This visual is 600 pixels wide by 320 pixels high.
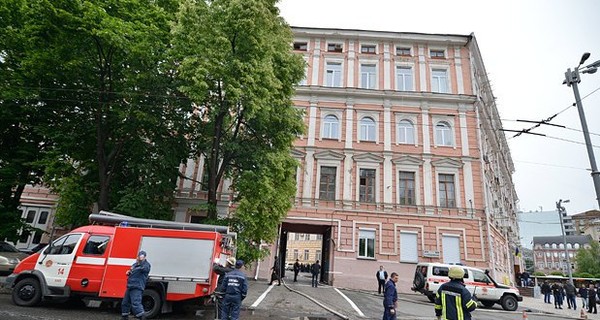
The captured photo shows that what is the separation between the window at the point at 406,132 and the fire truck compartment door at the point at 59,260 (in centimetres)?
2094

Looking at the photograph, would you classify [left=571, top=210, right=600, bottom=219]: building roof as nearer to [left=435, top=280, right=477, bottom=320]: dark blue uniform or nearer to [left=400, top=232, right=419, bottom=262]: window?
[left=400, top=232, right=419, bottom=262]: window

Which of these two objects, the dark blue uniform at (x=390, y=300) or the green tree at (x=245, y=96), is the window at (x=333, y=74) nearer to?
the green tree at (x=245, y=96)

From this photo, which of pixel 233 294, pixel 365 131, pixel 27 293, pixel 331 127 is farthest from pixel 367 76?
pixel 27 293

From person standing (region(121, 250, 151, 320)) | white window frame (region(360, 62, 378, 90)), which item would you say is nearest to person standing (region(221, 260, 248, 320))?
person standing (region(121, 250, 151, 320))

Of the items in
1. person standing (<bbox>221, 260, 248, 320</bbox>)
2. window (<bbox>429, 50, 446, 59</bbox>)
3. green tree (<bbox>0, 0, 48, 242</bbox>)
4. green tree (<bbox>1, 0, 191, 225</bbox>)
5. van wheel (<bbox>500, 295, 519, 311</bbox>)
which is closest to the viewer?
person standing (<bbox>221, 260, 248, 320</bbox>)

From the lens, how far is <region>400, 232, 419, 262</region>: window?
22.5 meters

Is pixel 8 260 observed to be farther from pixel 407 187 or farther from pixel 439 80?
pixel 439 80

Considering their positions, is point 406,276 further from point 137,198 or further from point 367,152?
point 137,198

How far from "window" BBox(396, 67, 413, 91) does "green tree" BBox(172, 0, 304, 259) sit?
12.3 metres

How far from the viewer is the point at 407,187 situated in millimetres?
24000

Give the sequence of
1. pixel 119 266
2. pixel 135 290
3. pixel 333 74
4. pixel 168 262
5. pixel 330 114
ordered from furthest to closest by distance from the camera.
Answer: pixel 333 74 → pixel 330 114 → pixel 168 262 → pixel 119 266 → pixel 135 290

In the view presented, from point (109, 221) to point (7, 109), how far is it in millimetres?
9119

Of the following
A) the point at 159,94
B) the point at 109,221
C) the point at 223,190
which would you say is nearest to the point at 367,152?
the point at 223,190

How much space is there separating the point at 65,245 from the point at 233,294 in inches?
252
